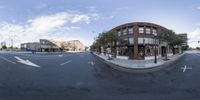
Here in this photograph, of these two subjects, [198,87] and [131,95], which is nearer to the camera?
[131,95]

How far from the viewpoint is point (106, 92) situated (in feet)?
43.7

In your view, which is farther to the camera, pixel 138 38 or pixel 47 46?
pixel 47 46

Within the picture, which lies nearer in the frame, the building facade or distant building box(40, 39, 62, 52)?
the building facade

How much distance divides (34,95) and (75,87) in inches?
119

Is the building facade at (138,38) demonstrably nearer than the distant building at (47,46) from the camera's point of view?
Yes

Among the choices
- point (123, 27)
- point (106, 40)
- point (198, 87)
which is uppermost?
point (123, 27)

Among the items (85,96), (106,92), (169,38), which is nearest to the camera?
(85,96)

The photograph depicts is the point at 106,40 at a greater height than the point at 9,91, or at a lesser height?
greater

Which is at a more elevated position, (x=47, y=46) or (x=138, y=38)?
(x=138, y=38)

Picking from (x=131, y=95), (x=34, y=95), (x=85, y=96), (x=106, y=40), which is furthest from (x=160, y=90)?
(x=106, y=40)

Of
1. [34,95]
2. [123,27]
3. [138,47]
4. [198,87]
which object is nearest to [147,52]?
[138,47]

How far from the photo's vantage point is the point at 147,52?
67.9 meters

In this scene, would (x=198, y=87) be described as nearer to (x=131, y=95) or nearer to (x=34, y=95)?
(x=131, y=95)

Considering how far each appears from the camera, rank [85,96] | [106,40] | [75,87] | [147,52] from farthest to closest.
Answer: [147,52]
[106,40]
[75,87]
[85,96]
